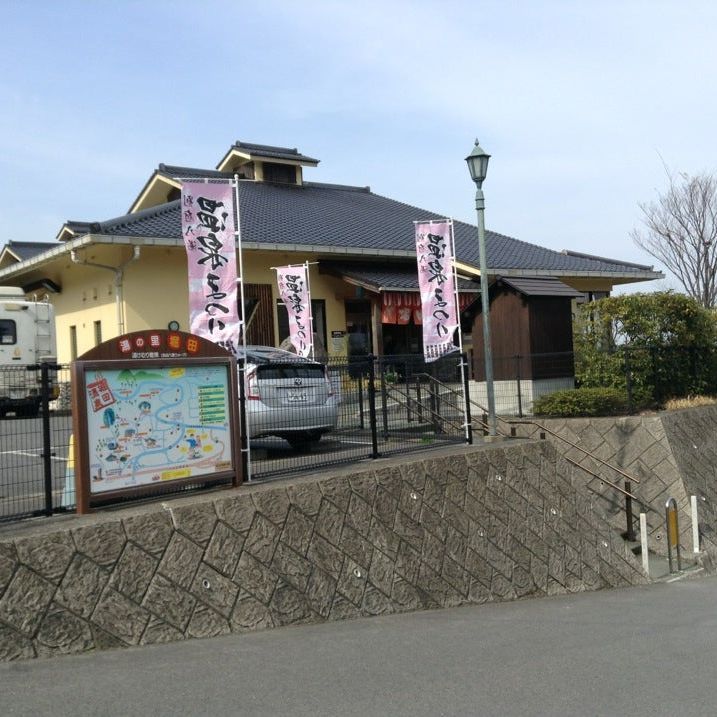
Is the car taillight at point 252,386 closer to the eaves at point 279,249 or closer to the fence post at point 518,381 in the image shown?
the fence post at point 518,381

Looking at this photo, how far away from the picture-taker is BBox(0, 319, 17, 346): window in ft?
57.4

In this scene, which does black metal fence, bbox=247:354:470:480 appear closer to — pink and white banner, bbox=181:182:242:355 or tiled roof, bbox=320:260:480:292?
pink and white banner, bbox=181:182:242:355

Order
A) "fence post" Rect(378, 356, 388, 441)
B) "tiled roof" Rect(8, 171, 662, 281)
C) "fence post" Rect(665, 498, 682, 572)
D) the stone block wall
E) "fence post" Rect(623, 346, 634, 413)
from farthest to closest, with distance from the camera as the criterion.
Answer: "tiled roof" Rect(8, 171, 662, 281), "fence post" Rect(623, 346, 634, 413), "fence post" Rect(665, 498, 682, 572), "fence post" Rect(378, 356, 388, 441), the stone block wall

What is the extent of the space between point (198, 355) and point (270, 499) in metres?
1.50

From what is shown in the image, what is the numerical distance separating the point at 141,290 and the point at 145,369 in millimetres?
12971

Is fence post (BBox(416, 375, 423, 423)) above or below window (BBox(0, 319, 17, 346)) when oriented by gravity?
below

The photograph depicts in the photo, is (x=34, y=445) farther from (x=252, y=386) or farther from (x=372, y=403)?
(x=372, y=403)

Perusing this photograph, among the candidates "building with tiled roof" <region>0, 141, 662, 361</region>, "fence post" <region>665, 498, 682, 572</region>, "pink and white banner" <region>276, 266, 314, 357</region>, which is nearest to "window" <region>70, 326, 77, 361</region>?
"building with tiled roof" <region>0, 141, 662, 361</region>

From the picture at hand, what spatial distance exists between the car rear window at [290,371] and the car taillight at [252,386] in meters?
0.09

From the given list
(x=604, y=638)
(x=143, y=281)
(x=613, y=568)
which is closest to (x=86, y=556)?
(x=604, y=638)

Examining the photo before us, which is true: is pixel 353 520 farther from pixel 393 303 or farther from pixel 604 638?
pixel 393 303

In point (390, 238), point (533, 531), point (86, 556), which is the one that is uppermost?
point (390, 238)

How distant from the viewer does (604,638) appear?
23.1 ft

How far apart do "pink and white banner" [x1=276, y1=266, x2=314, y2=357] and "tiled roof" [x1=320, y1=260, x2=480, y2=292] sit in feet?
11.1
